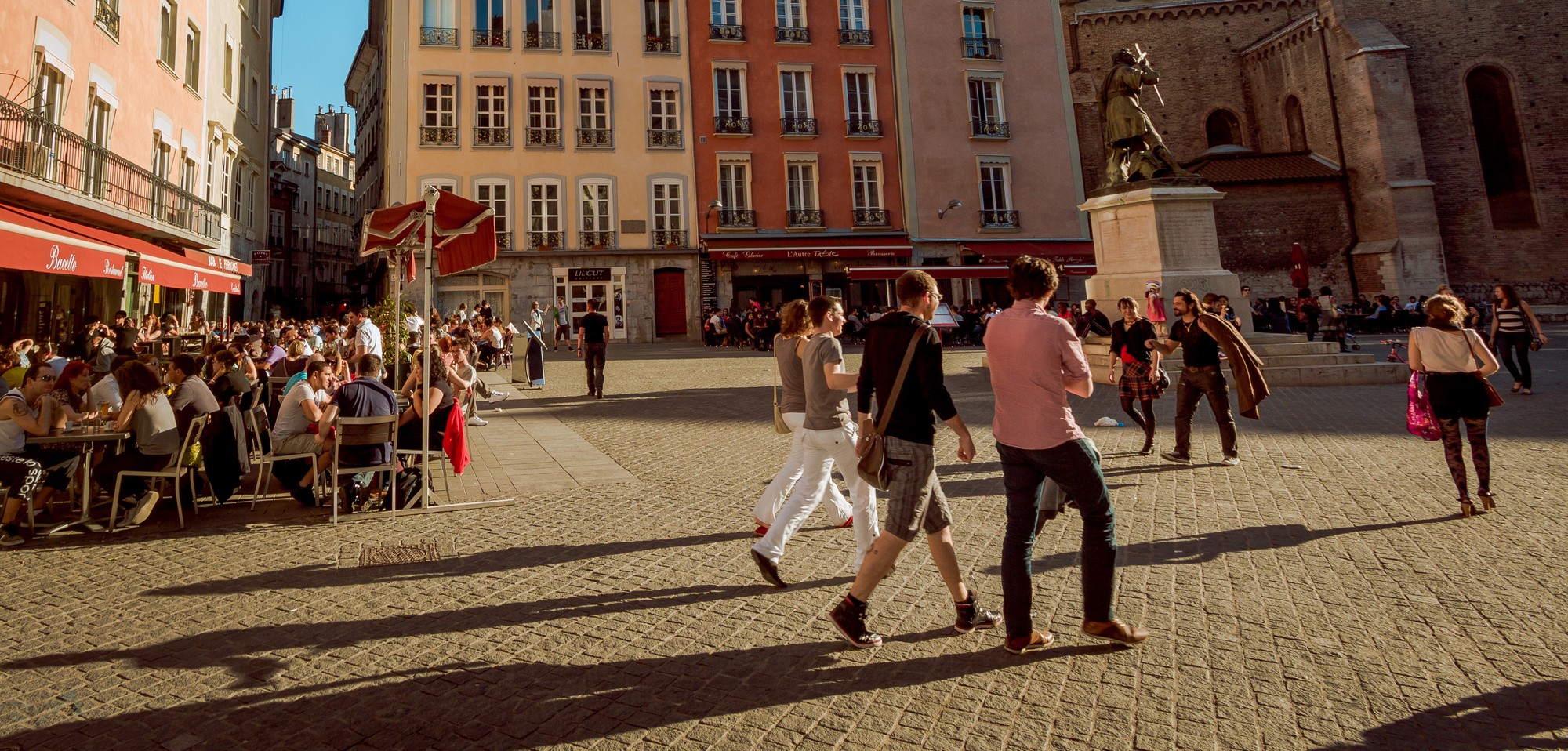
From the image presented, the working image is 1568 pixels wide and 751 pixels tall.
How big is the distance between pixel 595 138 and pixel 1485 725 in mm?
28276

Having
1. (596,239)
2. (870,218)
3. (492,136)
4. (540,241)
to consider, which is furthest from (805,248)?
(492,136)

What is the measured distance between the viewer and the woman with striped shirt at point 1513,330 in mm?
10977

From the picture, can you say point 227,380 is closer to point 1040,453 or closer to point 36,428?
point 36,428

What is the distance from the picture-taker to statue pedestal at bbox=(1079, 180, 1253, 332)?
1275cm

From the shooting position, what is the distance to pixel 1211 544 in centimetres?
460

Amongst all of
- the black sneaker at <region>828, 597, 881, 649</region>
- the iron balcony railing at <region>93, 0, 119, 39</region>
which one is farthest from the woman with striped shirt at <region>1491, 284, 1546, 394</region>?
the iron balcony railing at <region>93, 0, 119, 39</region>

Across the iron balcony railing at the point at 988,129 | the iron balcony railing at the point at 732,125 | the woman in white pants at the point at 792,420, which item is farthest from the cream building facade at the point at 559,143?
the woman in white pants at the point at 792,420

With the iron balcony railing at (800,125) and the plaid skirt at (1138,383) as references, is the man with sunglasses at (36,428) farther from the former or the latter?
the iron balcony railing at (800,125)

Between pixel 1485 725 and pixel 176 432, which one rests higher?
pixel 176 432

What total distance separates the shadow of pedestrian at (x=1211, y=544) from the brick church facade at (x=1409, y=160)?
30.3m

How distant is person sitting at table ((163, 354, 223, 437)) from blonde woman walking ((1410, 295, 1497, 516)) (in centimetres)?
841

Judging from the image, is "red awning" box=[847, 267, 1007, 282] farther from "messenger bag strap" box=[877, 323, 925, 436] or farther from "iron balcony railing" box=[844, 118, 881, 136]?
"messenger bag strap" box=[877, 323, 925, 436]

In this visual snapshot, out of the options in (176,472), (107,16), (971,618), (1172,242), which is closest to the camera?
(971,618)

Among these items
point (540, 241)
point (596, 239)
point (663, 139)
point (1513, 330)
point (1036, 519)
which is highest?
point (663, 139)
